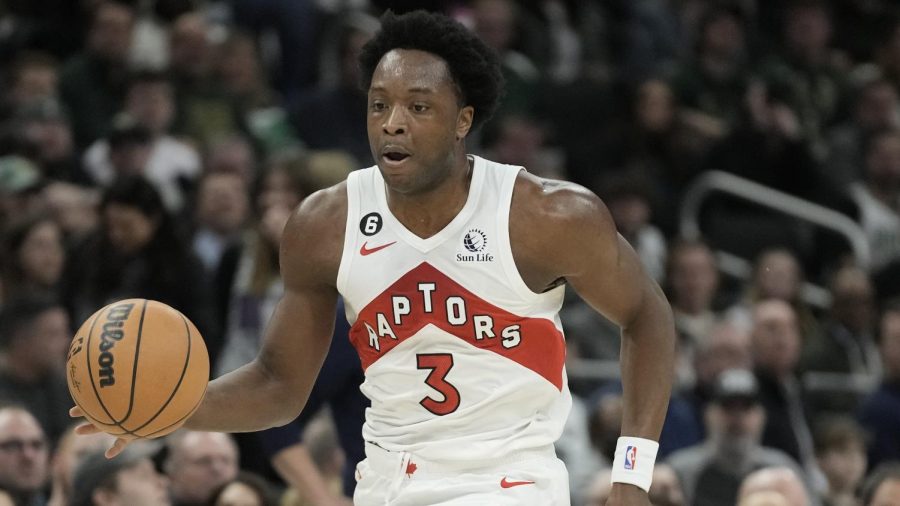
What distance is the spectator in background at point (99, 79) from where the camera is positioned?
1080cm

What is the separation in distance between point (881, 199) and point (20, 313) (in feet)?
21.9

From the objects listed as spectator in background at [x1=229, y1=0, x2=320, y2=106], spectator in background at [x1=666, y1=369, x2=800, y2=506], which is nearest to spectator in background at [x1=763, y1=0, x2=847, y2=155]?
spectator in background at [x1=229, y1=0, x2=320, y2=106]

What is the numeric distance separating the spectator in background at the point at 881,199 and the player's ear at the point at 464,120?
24.4 ft

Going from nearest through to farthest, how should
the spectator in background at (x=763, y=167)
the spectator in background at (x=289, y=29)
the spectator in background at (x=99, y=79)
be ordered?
the spectator in background at (x=99, y=79) → the spectator in background at (x=763, y=167) → the spectator in background at (x=289, y=29)

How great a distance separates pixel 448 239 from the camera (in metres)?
4.62

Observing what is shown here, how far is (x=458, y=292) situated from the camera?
4570 millimetres

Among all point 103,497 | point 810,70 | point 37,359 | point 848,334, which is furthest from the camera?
point 810,70

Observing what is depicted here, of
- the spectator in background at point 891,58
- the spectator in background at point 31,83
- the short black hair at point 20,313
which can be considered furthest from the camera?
the spectator in background at point 891,58

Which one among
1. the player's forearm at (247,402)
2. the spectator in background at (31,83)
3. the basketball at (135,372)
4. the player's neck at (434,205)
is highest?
the player's neck at (434,205)

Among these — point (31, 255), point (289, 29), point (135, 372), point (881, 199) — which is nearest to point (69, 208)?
point (31, 255)

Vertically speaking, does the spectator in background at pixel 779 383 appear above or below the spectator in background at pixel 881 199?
below

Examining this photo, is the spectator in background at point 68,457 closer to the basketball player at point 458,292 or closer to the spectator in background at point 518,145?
the basketball player at point 458,292

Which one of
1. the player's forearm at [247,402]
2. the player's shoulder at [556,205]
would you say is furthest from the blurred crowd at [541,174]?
the player's shoulder at [556,205]

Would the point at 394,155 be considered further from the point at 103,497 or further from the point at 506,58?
the point at 506,58
